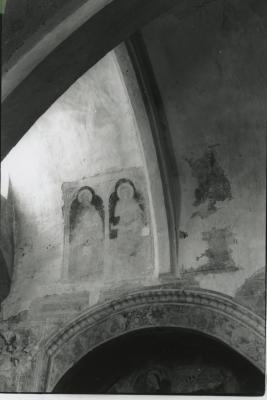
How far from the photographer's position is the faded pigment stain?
15.1 feet

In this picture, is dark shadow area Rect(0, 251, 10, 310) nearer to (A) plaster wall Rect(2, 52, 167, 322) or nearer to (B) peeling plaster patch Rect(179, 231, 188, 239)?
(A) plaster wall Rect(2, 52, 167, 322)

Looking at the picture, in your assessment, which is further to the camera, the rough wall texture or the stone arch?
the rough wall texture

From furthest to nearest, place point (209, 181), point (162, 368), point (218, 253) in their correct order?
point (209, 181)
point (218, 253)
point (162, 368)

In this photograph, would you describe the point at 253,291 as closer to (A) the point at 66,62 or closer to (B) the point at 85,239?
(B) the point at 85,239

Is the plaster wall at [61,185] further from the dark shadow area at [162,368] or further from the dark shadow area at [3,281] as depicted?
the dark shadow area at [162,368]

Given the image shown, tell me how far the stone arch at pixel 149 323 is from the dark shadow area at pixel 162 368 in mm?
71

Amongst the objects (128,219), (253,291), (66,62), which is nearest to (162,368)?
(253,291)

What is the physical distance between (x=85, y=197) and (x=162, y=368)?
1399 mm

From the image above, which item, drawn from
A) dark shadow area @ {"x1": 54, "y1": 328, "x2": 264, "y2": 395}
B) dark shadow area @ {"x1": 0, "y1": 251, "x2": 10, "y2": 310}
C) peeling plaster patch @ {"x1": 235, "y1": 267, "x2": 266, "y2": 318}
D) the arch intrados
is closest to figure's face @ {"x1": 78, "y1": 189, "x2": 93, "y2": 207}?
the arch intrados

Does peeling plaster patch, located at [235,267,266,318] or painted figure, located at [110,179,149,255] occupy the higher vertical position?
painted figure, located at [110,179,149,255]

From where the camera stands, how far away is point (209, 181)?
495cm

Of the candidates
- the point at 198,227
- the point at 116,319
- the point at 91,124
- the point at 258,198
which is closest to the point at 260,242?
the point at 258,198

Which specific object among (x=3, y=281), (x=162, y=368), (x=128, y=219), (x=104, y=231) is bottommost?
(x=162, y=368)

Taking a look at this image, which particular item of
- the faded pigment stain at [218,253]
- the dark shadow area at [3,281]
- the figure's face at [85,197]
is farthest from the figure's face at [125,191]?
the dark shadow area at [3,281]
